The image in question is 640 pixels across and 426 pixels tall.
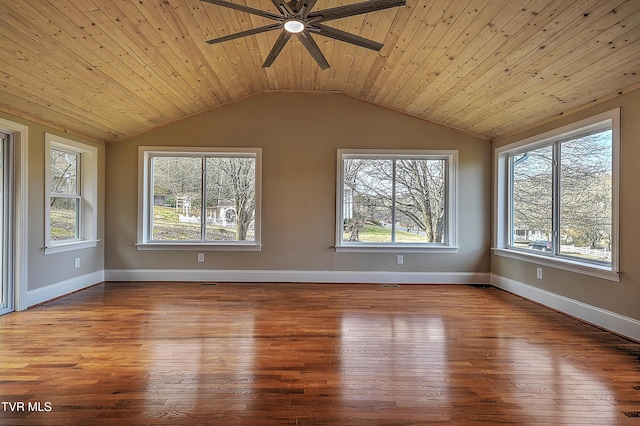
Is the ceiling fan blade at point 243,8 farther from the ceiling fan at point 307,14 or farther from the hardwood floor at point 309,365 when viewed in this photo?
the hardwood floor at point 309,365

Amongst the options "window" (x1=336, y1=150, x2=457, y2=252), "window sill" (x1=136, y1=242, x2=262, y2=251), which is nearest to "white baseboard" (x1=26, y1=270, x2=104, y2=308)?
"window sill" (x1=136, y1=242, x2=262, y2=251)

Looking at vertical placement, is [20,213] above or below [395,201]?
below

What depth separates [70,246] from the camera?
171 inches

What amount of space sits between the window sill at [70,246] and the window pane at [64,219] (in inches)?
6.3

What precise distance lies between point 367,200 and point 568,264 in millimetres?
2682

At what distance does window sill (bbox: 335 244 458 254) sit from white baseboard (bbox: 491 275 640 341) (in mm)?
892

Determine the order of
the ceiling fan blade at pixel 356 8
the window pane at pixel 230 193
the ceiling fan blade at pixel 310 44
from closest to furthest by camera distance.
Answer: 1. the ceiling fan blade at pixel 356 8
2. the ceiling fan blade at pixel 310 44
3. the window pane at pixel 230 193

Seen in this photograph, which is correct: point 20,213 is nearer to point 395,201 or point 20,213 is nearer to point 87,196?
point 87,196

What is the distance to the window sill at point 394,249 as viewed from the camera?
5.05 metres

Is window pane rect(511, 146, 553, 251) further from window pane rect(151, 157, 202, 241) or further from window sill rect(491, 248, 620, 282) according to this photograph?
window pane rect(151, 157, 202, 241)

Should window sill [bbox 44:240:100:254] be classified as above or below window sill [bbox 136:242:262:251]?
above

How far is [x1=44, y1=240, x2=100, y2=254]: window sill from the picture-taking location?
4.03 m

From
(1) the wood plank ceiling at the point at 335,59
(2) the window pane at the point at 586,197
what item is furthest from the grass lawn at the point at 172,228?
(2) the window pane at the point at 586,197

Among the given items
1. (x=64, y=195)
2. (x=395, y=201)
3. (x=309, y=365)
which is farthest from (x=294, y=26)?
(x=64, y=195)
